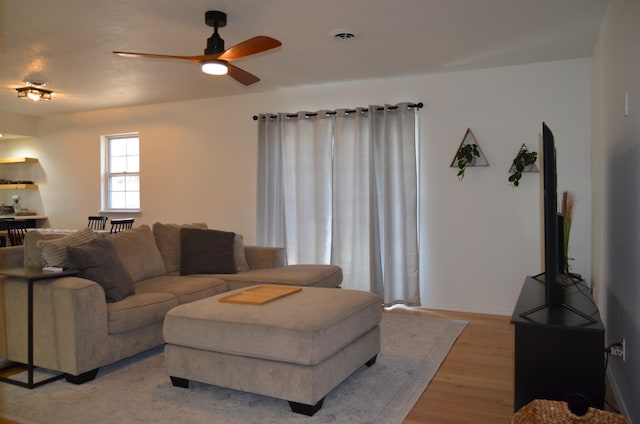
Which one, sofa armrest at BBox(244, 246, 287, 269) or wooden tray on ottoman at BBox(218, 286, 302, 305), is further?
sofa armrest at BBox(244, 246, 287, 269)

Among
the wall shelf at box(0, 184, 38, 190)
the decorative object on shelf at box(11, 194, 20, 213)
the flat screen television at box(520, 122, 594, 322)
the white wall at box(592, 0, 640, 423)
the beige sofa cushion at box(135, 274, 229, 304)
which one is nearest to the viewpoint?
the white wall at box(592, 0, 640, 423)

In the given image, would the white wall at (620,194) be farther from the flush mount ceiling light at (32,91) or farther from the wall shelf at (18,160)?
the wall shelf at (18,160)

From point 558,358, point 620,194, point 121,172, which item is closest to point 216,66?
point 620,194

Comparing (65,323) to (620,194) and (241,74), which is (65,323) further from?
(620,194)

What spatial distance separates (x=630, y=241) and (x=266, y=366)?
194 centimetres

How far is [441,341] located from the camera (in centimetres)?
388

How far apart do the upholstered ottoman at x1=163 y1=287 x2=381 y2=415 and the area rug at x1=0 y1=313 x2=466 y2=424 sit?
0.10 metres

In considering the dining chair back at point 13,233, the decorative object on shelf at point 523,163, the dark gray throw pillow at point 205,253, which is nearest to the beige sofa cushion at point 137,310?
the dark gray throw pillow at point 205,253

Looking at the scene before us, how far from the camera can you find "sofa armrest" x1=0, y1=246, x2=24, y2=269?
10.9ft

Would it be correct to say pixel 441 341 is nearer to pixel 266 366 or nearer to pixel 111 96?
pixel 266 366

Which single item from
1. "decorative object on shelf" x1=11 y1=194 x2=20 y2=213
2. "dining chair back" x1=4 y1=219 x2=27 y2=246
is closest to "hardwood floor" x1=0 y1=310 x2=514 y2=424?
"dining chair back" x1=4 y1=219 x2=27 y2=246

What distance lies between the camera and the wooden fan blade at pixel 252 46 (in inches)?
123

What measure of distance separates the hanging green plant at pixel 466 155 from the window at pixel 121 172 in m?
4.47

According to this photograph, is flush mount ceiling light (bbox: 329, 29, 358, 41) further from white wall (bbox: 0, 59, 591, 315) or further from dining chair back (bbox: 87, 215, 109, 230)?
dining chair back (bbox: 87, 215, 109, 230)
